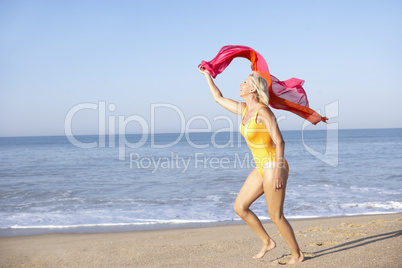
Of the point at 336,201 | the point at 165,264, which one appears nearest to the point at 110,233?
the point at 165,264

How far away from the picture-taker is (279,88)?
4.95 meters

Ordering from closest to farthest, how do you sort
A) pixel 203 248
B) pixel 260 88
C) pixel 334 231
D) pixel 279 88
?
pixel 260 88 → pixel 279 88 → pixel 203 248 → pixel 334 231

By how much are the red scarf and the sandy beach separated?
69.3 inches

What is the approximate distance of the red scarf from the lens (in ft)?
16.2

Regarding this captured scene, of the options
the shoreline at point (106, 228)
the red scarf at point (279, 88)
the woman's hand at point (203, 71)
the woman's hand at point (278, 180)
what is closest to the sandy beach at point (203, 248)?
the shoreline at point (106, 228)

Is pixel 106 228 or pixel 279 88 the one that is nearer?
pixel 279 88

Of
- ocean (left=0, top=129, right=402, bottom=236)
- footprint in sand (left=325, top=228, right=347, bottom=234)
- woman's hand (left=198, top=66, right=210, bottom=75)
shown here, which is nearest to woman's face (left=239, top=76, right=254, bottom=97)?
woman's hand (left=198, top=66, right=210, bottom=75)

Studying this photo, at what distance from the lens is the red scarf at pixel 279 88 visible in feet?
16.2

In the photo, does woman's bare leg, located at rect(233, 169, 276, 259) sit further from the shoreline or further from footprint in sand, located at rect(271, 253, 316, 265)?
the shoreline

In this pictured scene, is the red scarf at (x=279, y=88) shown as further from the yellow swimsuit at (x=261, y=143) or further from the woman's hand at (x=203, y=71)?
the yellow swimsuit at (x=261, y=143)

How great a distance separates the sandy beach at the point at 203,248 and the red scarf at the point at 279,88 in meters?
1.76

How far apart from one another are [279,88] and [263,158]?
1.20 meters

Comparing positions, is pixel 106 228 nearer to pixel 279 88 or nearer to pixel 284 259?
pixel 284 259

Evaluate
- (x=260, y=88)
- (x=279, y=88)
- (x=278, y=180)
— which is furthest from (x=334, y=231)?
(x=260, y=88)
